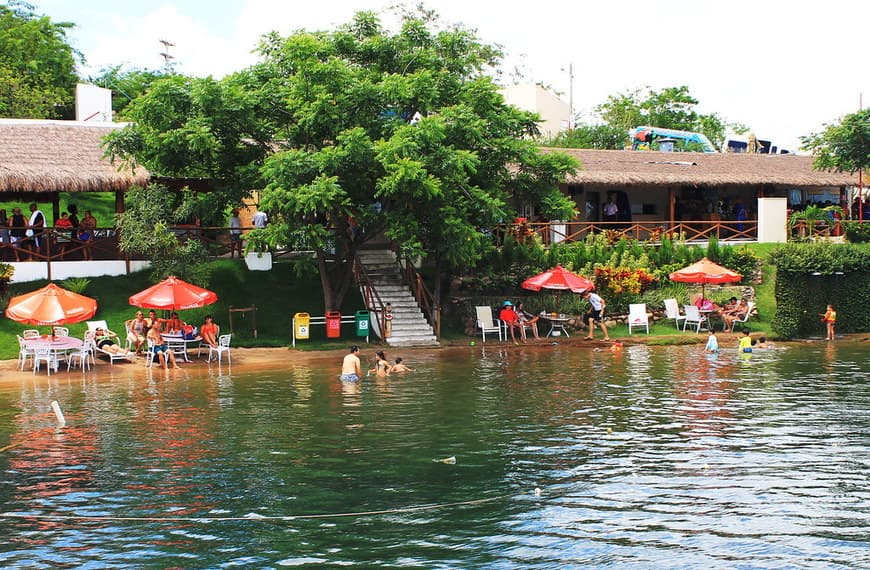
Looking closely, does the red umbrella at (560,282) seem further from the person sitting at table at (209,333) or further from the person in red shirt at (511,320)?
the person sitting at table at (209,333)

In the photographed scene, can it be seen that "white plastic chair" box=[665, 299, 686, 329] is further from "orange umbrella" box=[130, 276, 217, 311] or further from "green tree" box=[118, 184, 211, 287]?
"orange umbrella" box=[130, 276, 217, 311]

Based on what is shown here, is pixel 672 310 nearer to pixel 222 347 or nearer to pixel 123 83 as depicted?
pixel 222 347

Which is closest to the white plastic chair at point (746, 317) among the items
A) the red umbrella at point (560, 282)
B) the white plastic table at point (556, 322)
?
the red umbrella at point (560, 282)

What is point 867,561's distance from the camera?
420 inches

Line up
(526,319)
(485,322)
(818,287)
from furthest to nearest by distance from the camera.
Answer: (818,287)
(526,319)
(485,322)

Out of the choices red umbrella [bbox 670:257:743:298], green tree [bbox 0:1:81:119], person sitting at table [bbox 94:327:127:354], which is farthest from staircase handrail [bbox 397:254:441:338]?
green tree [bbox 0:1:81:119]

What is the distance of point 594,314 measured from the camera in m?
30.9

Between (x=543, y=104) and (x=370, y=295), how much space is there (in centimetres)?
3849

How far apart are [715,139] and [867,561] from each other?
6264cm

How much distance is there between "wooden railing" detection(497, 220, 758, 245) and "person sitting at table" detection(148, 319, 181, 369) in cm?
1300

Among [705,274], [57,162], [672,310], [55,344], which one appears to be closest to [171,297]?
[55,344]

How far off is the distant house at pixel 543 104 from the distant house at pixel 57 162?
1325 inches

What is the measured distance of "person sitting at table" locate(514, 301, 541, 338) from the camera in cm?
3027

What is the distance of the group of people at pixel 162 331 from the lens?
25.2m
